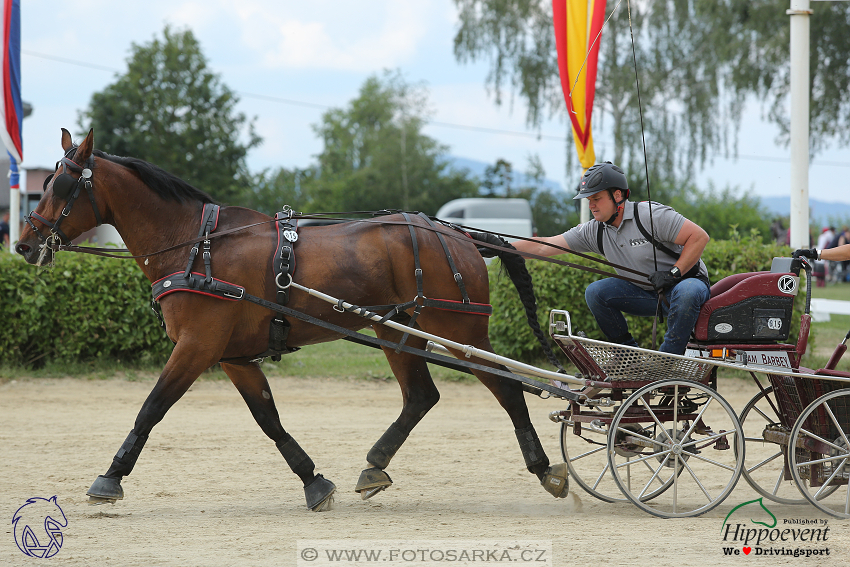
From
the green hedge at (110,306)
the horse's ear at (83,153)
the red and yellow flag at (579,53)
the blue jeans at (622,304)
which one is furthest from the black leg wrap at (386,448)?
the red and yellow flag at (579,53)

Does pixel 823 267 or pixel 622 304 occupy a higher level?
pixel 622 304

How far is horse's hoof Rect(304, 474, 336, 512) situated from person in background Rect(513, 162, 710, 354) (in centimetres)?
191

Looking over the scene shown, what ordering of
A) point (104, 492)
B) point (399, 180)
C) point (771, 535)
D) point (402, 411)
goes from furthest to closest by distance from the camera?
point (399, 180)
point (402, 411)
point (104, 492)
point (771, 535)

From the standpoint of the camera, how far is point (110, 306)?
8.32 m

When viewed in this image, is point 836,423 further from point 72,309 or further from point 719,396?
point 72,309

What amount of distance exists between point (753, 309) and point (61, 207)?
3972 mm

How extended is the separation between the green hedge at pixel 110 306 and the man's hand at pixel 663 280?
3775mm

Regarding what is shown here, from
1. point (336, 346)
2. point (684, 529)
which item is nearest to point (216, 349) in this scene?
point (684, 529)

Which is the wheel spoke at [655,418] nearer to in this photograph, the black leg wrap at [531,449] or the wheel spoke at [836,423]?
the black leg wrap at [531,449]

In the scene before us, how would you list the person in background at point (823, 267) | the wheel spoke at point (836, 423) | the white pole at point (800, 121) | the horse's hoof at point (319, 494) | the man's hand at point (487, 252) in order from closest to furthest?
the wheel spoke at point (836, 423), the horse's hoof at point (319, 494), the man's hand at point (487, 252), the white pole at point (800, 121), the person in background at point (823, 267)

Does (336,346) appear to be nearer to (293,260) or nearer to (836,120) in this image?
(293,260)

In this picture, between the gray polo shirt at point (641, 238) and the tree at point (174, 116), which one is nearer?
the gray polo shirt at point (641, 238)

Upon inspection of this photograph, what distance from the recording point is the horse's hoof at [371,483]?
466cm

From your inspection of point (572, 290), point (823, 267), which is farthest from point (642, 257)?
point (823, 267)
